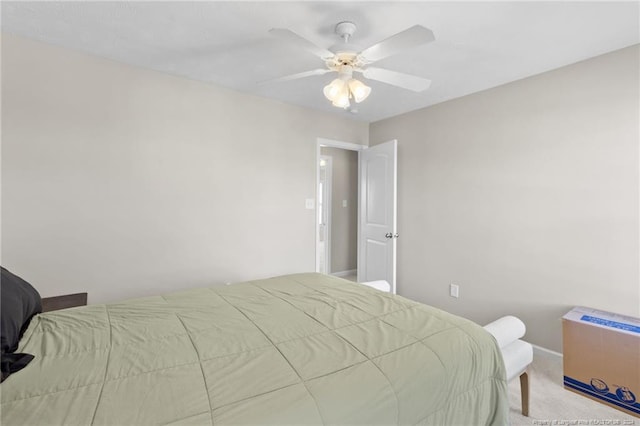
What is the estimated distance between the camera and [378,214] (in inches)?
145

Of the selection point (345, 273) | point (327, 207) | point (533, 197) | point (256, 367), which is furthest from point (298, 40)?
point (345, 273)

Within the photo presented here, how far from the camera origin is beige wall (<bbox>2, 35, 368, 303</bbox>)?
6.80 ft

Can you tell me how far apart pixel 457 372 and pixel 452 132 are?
103 inches

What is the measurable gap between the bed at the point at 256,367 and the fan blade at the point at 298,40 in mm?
1349

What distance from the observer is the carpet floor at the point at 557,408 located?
1.76 meters

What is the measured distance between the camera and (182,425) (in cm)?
73

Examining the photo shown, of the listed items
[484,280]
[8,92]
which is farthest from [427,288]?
[8,92]

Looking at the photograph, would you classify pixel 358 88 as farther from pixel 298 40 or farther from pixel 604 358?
pixel 604 358

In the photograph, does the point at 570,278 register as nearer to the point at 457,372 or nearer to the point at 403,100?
the point at 457,372

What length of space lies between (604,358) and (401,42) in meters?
2.31

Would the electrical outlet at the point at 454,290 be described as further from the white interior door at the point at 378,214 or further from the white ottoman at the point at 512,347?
the white ottoman at the point at 512,347

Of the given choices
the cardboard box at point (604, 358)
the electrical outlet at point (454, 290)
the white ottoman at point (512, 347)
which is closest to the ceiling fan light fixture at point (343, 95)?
the white ottoman at point (512, 347)

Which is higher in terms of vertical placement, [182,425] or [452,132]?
[452,132]

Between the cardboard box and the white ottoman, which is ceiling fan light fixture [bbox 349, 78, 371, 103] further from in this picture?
the cardboard box
